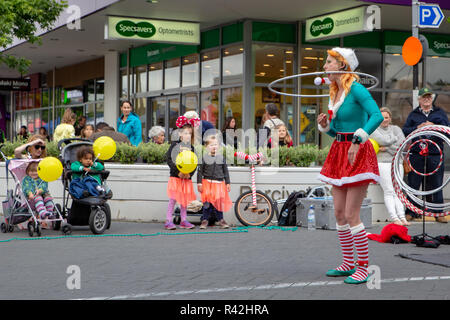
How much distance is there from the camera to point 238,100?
70.0ft

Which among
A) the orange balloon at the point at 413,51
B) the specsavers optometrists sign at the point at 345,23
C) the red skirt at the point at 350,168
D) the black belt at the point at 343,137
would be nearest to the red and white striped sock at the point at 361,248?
the red skirt at the point at 350,168

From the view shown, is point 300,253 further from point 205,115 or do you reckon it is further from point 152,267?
point 205,115

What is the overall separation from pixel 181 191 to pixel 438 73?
14.2 meters

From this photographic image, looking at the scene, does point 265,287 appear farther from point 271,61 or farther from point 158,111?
point 158,111

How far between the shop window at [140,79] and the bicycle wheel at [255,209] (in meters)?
15.8

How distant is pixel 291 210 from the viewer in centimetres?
1197

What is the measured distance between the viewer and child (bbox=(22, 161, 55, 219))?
10688 millimetres

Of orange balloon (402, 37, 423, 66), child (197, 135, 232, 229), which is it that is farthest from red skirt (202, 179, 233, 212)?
orange balloon (402, 37, 423, 66)

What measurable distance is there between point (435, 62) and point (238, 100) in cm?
659

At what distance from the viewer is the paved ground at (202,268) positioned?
6027 mm

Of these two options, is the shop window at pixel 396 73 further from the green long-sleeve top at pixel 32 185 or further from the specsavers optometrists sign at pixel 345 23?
the green long-sleeve top at pixel 32 185

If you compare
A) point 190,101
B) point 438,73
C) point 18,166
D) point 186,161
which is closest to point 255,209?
point 186,161

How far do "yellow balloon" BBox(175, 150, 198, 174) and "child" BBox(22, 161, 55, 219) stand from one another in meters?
2.02
